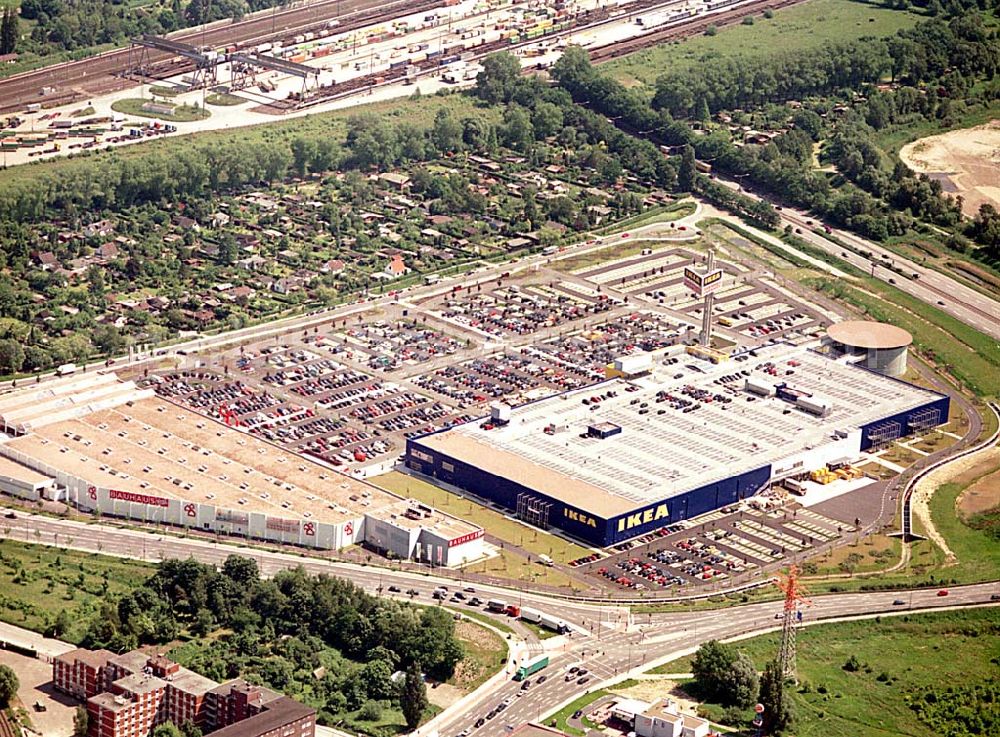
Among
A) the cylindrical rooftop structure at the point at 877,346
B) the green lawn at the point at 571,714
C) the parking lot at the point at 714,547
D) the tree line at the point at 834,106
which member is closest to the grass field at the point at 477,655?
the green lawn at the point at 571,714

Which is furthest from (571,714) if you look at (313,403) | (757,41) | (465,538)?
(757,41)

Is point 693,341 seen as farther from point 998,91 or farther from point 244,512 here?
point 998,91

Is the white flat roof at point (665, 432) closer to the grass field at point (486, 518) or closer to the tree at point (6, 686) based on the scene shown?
the grass field at point (486, 518)

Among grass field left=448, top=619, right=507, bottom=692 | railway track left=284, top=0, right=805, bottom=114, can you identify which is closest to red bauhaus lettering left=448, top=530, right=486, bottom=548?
grass field left=448, top=619, right=507, bottom=692

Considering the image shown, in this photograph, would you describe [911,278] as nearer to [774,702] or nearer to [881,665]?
[881,665]

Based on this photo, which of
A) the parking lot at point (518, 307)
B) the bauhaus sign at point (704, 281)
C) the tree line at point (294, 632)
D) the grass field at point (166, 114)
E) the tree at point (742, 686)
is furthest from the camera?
the grass field at point (166, 114)

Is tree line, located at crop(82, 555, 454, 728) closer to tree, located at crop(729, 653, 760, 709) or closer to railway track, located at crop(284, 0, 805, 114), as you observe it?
tree, located at crop(729, 653, 760, 709)

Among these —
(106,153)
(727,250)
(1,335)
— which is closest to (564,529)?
(1,335)
